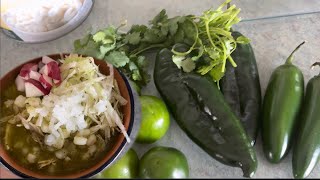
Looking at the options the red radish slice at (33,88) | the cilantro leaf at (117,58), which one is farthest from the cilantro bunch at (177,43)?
the red radish slice at (33,88)

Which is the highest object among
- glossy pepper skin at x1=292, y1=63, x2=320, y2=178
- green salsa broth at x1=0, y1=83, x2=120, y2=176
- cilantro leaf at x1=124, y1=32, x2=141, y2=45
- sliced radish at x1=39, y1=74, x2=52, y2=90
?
cilantro leaf at x1=124, y1=32, x2=141, y2=45

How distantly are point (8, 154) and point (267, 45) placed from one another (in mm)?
510

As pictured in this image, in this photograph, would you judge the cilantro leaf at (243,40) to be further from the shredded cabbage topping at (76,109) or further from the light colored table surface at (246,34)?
the shredded cabbage topping at (76,109)

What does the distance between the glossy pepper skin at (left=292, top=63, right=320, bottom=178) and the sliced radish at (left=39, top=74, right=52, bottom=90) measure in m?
0.41

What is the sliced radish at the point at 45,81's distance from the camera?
0.75 m

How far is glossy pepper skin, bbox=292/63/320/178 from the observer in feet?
2.21

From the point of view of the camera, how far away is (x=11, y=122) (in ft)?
2.44

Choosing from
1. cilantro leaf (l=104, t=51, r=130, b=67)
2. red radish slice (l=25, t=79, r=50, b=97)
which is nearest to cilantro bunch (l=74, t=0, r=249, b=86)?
cilantro leaf (l=104, t=51, r=130, b=67)

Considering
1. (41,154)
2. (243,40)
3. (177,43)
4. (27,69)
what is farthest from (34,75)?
(243,40)

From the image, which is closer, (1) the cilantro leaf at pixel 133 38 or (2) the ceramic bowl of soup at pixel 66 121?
(2) the ceramic bowl of soup at pixel 66 121

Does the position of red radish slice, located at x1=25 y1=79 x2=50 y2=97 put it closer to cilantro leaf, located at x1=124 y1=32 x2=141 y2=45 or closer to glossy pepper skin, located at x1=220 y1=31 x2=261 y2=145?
cilantro leaf, located at x1=124 y1=32 x2=141 y2=45

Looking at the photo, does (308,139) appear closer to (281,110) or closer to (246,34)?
(281,110)

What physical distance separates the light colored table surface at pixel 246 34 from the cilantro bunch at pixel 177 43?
0.06 metres

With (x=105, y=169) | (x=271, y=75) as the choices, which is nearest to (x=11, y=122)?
(x=105, y=169)
